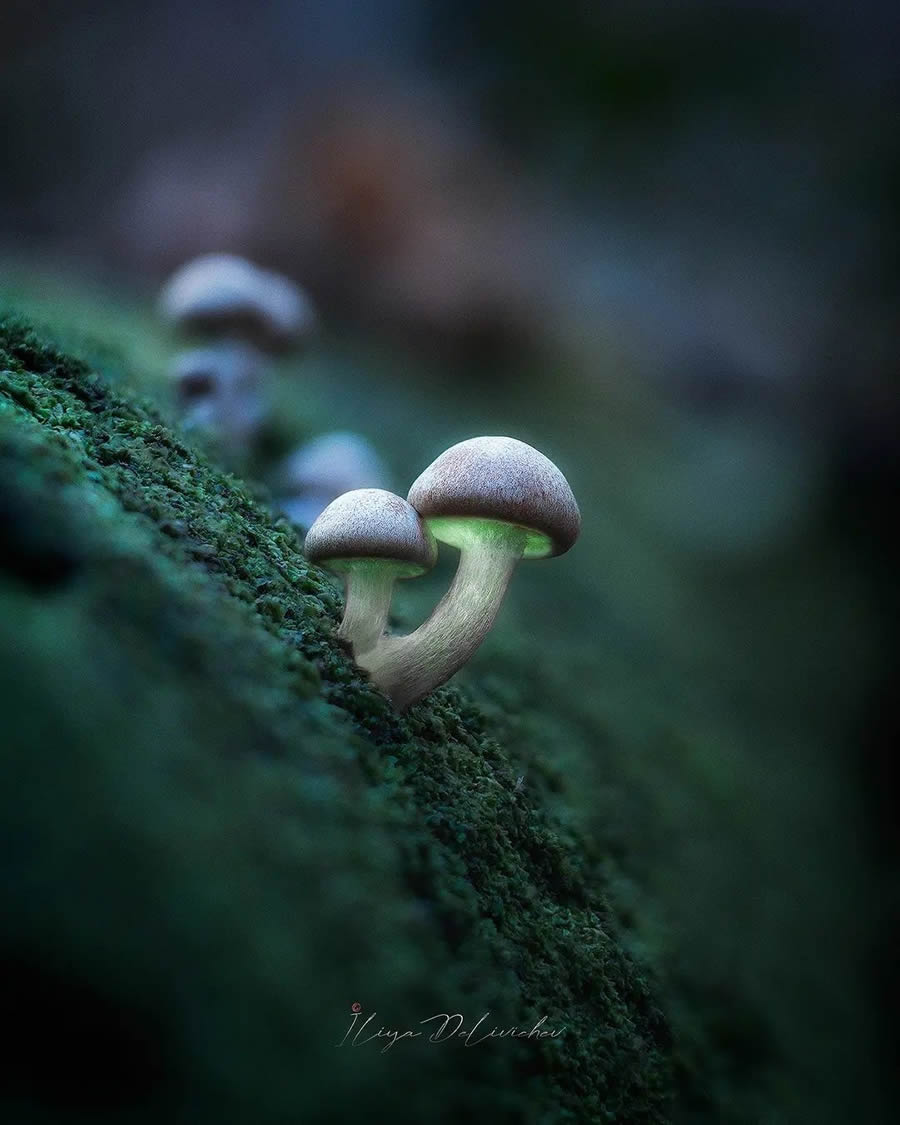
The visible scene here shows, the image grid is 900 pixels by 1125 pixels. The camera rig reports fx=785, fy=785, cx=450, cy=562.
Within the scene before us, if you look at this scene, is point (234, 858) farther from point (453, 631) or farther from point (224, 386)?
point (224, 386)

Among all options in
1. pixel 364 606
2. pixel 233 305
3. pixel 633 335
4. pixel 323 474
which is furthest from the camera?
pixel 633 335

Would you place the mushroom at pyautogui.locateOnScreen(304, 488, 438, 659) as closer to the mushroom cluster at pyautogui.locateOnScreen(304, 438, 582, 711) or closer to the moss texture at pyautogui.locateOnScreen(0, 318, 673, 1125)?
the mushroom cluster at pyautogui.locateOnScreen(304, 438, 582, 711)

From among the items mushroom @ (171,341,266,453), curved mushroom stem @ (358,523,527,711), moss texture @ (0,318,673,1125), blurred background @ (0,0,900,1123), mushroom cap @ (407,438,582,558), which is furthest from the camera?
mushroom @ (171,341,266,453)

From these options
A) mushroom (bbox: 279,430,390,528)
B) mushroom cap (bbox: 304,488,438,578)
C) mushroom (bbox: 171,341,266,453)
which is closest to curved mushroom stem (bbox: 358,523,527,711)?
mushroom cap (bbox: 304,488,438,578)

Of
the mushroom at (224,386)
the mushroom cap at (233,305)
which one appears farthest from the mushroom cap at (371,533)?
the mushroom cap at (233,305)

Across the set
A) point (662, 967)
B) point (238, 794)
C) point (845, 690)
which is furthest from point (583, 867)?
point (845, 690)

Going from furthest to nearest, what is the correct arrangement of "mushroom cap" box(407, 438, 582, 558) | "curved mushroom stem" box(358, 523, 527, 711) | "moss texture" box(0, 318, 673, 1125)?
"curved mushroom stem" box(358, 523, 527, 711) → "mushroom cap" box(407, 438, 582, 558) → "moss texture" box(0, 318, 673, 1125)

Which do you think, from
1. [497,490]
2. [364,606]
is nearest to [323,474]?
[364,606]
